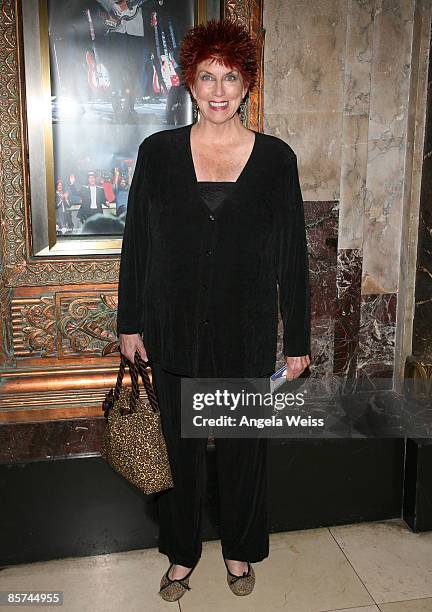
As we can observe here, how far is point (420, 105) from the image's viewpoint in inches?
110

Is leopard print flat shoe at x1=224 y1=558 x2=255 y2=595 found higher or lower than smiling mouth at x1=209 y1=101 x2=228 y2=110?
lower

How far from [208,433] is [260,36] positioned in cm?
153

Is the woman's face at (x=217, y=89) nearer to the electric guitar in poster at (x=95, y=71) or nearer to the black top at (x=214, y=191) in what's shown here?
the black top at (x=214, y=191)

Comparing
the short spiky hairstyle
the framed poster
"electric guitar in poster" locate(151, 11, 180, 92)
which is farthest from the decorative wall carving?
the short spiky hairstyle

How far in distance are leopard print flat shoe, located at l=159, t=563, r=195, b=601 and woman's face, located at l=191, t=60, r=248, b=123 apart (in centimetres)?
157

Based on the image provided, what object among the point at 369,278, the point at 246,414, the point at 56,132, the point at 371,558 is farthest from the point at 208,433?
the point at 56,132

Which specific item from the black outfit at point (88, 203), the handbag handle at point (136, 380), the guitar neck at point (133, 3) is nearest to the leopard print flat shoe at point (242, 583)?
the handbag handle at point (136, 380)

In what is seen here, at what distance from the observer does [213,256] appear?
85.7 inches

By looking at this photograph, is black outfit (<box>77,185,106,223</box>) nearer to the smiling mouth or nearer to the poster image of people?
the poster image of people

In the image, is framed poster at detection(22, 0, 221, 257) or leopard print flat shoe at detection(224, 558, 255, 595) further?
framed poster at detection(22, 0, 221, 257)

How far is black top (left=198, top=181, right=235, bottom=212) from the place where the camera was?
7.11 feet

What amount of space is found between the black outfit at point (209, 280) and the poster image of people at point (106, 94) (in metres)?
0.46

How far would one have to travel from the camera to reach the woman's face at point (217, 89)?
2.10m

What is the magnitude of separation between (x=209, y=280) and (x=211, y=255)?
0.26 ft
